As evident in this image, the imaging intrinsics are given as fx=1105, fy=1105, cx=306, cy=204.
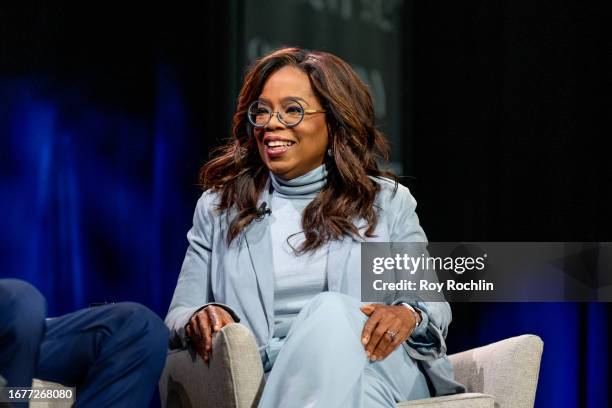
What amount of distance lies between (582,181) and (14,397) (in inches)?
95.0

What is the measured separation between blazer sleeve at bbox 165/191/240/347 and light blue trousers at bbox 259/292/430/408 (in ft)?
1.22

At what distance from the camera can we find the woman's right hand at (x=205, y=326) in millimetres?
2330

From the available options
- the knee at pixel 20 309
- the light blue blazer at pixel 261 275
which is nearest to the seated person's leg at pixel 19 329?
the knee at pixel 20 309

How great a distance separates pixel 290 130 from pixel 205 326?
0.58 m

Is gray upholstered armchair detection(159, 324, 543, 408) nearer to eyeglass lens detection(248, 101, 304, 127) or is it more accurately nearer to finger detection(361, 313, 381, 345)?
finger detection(361, 313, 381, 345)

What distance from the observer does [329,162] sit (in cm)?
279

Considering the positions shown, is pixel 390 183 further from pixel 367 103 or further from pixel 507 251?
pixel 507 251

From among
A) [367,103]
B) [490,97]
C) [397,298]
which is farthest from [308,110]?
[490,97]

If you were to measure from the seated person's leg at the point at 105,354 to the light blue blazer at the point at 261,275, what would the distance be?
44cm

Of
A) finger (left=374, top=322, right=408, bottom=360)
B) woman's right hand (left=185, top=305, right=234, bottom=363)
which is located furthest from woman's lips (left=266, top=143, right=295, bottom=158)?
finger (left=374, top=322, right=408, bottom=360)

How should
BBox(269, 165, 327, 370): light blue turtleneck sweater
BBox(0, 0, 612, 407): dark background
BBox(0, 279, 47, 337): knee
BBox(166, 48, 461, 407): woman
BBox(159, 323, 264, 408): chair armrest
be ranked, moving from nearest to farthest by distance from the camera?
1. BBox(0, 279, 47, 337): knee
2. BBox(159, 323, 264, 408): chair armrest
3. BBox(166, 48, 461, 407): woman
4. BBox(269, 165, 327, 370): light blue turtleneck sweater
5. BBox(0, 0, 612, 407): dark background

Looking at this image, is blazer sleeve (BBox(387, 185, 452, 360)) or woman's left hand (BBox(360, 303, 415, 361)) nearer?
woman's left hand (BBox(360, 303, 415, 361))

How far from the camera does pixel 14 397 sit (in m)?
1.80

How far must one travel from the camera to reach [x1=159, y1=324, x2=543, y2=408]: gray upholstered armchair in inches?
88.3
